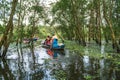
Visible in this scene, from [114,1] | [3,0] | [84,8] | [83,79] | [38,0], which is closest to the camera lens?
[83,79]

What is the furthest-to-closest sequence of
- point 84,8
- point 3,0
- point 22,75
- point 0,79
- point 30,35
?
point 30,35, point 84,8, point 3,0, point 22,75, point 0,79

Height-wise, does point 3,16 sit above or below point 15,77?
above

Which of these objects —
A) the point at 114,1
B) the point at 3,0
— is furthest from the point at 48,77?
the point at 114,1

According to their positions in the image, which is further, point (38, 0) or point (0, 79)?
point (38, 0)

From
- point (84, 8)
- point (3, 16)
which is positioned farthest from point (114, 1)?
point (3, 16)

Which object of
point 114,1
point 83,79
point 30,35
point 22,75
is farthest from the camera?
point 30,35

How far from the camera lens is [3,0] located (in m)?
31.2

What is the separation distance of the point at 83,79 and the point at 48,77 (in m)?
1.85

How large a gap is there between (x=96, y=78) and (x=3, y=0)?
22.6m

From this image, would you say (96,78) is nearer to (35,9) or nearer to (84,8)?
(84,8)

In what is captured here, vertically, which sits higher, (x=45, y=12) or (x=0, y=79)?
(x=45, y=12)

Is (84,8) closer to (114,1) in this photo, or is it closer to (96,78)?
(114,1)

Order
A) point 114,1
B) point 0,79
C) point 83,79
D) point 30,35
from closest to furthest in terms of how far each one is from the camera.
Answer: point 83,79, point 0,79, point 114,1, point 30,35

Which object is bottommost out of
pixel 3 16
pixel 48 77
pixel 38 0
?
pixel 48 77
